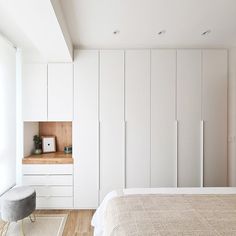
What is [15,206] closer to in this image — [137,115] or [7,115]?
[7,115]

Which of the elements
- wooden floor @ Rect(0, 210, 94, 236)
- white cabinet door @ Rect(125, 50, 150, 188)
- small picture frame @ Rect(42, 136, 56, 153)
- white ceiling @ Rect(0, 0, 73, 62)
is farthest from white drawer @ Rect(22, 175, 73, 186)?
white ceiling @ Rect(0, 0, 73, 62)

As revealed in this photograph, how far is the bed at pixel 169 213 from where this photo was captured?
131 cm

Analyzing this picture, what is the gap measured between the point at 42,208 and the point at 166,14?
3.02 m

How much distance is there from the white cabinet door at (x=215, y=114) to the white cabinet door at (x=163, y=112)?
19.0 inches

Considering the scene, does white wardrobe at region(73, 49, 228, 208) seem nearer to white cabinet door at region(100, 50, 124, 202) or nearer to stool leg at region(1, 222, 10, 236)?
white cabinet door at region(100, 50, 124, 202)

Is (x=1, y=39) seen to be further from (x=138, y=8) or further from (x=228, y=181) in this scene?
(x=228, y=181)

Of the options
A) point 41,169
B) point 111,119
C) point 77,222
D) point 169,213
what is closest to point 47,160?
point 41,169

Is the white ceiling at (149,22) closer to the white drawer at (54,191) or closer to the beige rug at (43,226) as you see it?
the white drawer at (54,191)

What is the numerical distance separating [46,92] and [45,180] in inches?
50.7

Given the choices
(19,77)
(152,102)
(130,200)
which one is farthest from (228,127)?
(19,77)

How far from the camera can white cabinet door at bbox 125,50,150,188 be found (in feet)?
9.73

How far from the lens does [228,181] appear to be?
3086mm

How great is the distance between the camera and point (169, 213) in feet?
5.02

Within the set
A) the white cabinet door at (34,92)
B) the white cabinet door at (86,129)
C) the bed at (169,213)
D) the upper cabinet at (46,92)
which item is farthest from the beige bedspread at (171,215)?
the white cabinet door at (34,92)
